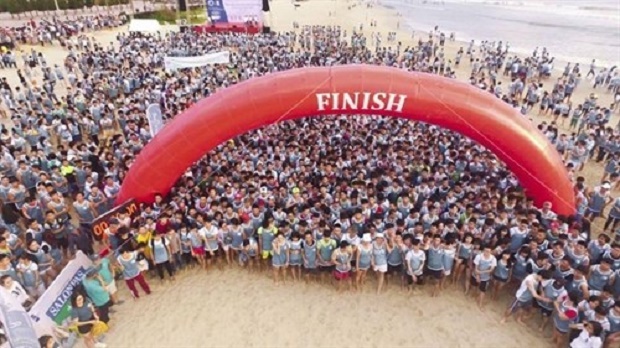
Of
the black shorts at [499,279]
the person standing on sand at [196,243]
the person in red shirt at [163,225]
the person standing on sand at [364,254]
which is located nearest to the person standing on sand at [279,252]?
the person standing on sand at [364,254]

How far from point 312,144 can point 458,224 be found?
4758 millimetres

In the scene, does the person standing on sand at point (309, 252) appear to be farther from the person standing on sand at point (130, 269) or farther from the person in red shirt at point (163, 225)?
the person standing on sand at point (130, 269)

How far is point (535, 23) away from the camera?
4841cm

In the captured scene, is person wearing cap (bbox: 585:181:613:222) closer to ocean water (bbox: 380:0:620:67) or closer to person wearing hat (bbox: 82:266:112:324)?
person wearing hat (bbox: 82:266:112:324)

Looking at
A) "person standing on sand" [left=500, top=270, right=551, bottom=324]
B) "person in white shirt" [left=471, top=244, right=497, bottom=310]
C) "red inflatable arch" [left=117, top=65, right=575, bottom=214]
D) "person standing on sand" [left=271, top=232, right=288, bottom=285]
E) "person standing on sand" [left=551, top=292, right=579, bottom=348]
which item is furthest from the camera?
"red inflatable arch" [left=117, top=65, right=575, bottom=214]

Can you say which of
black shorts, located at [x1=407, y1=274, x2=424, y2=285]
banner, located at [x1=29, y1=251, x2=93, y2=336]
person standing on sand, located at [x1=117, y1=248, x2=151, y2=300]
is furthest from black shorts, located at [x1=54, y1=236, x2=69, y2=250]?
black shorts, located at [x1=407, y1=274, x2=424, y2=285]

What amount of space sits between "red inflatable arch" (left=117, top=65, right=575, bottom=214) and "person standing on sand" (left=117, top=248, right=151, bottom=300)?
87.6 inches

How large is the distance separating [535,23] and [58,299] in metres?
54.9

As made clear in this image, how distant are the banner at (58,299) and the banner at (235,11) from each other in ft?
86.6

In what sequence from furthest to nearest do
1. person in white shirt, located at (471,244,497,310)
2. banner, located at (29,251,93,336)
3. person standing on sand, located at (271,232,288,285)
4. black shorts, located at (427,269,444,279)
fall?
person standing on sand, located at (271,232,288,285) < black shorts, located at (427,269,444,279) < person in white shirt, located at (471,244,497,310) < banner, located at (29,251,93,336)

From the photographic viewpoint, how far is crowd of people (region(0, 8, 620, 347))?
693 cm

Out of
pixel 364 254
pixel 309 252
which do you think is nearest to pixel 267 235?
pixel 309 252

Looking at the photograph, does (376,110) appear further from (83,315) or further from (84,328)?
(84,328)

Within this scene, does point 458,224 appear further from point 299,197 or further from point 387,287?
A: point 299,197
